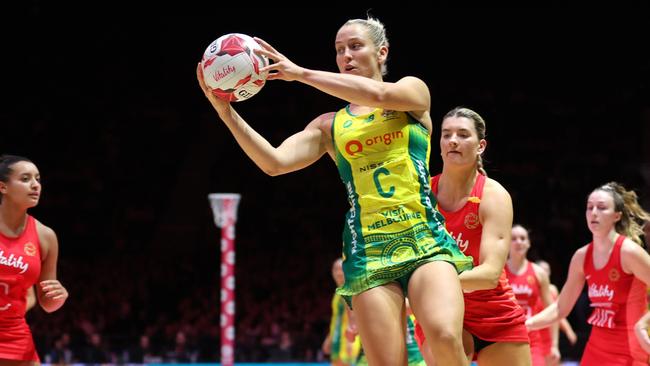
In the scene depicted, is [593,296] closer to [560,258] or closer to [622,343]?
[622,343]

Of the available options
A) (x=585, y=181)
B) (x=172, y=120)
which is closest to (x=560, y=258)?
(x=585, y=181)

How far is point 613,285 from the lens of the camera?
5.03 meters

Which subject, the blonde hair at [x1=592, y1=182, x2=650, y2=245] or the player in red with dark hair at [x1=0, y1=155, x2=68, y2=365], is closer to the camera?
the player in red with dark hair at [x1=0, y1=155, x2=68, y2=365]

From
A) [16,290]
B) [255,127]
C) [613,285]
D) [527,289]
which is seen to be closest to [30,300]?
[16,290]

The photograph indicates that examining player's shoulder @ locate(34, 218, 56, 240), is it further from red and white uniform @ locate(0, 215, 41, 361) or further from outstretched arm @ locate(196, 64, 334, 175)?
outstretched arm @ locate(196, 64, 334, 175)

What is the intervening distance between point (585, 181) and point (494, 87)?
2682 millimetres

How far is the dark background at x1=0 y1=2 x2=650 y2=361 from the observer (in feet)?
50.0

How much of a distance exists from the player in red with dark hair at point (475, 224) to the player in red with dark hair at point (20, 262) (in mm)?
2238

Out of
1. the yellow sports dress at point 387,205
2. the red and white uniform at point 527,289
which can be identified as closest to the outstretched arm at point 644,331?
the yellow sports dress at point 387,205

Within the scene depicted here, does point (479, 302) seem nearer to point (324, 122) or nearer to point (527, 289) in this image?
point (324, 122)

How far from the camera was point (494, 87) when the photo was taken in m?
17.7

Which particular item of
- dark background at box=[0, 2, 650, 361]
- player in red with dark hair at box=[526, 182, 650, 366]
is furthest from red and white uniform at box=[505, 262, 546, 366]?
dark background at box=[0, 2, 650, 361]

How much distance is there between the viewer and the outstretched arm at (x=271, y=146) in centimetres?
361

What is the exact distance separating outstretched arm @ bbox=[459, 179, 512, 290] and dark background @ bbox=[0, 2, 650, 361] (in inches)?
408
